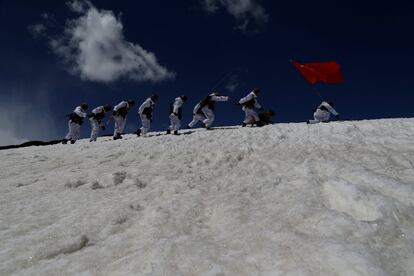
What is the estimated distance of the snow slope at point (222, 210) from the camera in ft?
18.7

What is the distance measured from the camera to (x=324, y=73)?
749 inches

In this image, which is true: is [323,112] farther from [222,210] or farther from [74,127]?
[222,210]

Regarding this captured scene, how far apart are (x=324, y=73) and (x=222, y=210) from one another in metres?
13.2

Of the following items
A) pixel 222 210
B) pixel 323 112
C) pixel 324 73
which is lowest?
pixel 222 210

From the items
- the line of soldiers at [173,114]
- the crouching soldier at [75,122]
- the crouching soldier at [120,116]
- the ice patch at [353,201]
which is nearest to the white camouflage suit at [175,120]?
the line of soldiers at [173,114]

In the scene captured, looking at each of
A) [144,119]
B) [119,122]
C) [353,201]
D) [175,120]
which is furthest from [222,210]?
[119,122]

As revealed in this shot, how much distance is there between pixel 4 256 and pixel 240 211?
13.1 ft

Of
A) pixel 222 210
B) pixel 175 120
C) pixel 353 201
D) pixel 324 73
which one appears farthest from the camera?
pixel 175 120

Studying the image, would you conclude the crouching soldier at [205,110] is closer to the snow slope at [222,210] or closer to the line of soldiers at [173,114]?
the line of soldiers at [173,114]

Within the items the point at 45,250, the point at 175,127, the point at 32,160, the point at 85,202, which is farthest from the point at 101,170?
the point at 175,127

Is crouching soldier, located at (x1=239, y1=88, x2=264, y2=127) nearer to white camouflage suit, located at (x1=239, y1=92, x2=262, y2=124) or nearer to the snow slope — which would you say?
white camouflage suit, located at (x1=239, y1=92, x2=262, y2=124)

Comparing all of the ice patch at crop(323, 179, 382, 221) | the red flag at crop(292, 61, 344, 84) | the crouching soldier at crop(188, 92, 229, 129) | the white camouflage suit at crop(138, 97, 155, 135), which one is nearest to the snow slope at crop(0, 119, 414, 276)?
the ice patch at crop(323, 179, 382, 221)

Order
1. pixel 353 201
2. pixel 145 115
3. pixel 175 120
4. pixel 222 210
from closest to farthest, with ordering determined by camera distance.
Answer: pixel 353 201, pixel 222 210, pixel 175 120, pixel 145 115

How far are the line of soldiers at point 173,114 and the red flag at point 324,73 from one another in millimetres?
2039
